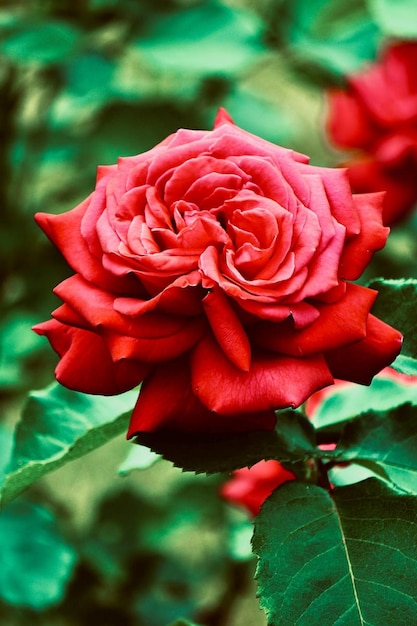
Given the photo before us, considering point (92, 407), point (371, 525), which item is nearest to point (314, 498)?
point (371, 525)

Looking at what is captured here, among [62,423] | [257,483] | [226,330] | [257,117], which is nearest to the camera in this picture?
[226,330]

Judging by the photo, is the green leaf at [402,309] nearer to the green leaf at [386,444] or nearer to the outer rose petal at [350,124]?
the green leaf at [386,444]

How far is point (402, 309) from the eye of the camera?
1.49 feet

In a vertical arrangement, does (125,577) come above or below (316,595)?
below

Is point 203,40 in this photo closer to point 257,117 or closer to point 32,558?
point 257,117

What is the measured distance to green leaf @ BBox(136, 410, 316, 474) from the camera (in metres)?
0.41

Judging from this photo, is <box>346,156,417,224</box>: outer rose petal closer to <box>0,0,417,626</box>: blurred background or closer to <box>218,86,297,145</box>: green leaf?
<box>0,0,417,626</box>: blurred background

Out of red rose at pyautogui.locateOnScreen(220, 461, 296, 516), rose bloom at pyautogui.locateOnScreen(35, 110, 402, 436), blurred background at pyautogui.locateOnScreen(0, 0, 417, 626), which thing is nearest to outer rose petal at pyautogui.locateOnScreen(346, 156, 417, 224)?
blurred background at pyautogui.locateOnScreen(0, 0, 417, 626)

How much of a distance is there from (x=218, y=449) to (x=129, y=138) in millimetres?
750

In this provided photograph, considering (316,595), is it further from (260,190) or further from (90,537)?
(90,537)

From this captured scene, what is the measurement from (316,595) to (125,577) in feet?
2.28

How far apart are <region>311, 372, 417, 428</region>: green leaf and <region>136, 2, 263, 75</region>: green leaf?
53cm

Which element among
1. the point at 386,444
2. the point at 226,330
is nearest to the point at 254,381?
the point at 226,330

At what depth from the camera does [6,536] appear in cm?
83
